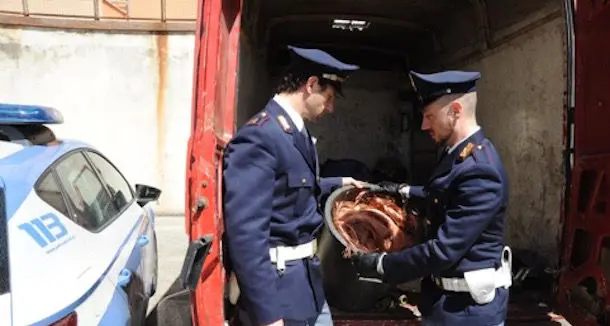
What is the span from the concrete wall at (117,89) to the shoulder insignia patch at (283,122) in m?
5.53

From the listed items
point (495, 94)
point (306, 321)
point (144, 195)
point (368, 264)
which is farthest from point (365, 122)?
point (306, 321)

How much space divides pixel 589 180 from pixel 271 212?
192 centimetres

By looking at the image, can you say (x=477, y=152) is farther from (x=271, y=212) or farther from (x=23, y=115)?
(x=23, y=115)

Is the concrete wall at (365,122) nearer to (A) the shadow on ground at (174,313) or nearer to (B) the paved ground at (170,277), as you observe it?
(B) the paved ground at (170,277)

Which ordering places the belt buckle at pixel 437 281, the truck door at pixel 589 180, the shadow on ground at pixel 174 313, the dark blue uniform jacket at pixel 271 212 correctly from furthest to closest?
1. the shadow on ground at pixel 174 313
2. the truck door at pixel 589 180
3. the belt buckle at pixel 437 281
4. the dark blue uniform jacket at pixel 271 212

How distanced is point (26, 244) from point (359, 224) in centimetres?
192

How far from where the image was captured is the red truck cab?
2211 mm

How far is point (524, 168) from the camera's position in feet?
14.2

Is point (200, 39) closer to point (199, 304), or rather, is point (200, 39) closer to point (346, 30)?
point (199, 304)

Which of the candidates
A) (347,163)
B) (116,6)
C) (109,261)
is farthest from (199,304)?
(116,6)

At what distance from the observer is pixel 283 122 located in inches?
87.3

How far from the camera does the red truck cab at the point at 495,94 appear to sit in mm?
2211

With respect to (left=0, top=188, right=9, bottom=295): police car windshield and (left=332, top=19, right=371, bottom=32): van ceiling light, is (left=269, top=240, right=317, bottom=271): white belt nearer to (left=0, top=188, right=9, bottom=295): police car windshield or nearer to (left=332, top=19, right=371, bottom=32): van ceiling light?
(left=0, top=188, right=9, bottom=295): police car windshield

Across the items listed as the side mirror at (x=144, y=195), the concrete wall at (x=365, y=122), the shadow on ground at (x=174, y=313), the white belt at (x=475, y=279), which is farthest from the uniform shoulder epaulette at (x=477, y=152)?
the concrete wall at (x=365, y=122)
